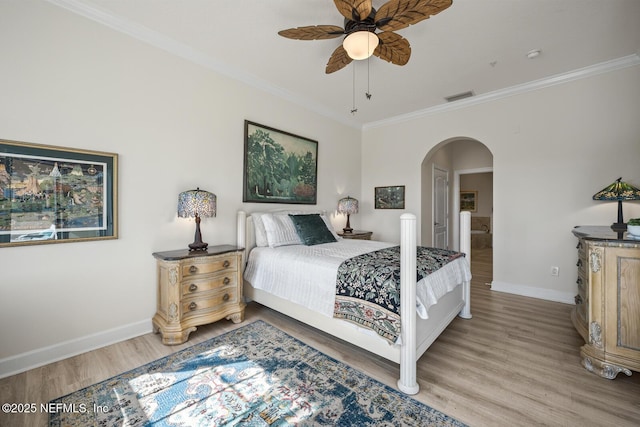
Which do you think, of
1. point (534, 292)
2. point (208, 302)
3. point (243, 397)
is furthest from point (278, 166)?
point (534, 292)

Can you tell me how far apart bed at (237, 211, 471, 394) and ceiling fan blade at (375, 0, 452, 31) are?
138 centimetres

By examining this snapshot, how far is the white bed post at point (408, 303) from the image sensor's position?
1.71 meters

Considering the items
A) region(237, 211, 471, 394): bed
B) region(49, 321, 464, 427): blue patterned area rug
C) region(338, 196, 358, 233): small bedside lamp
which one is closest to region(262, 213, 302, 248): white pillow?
region(237, 211, 471, 394): bed

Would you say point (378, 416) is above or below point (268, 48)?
below

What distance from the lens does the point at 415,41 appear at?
2.66 meters

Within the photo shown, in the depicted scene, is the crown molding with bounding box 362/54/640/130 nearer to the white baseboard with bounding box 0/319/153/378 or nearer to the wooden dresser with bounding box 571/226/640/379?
the wooden dresser with bounding box 571/226/640/379

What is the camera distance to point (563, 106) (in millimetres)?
3422

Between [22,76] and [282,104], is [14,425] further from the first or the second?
[282,104]

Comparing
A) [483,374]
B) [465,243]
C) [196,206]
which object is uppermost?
[196,206]

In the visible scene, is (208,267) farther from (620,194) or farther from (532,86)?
(532,86)

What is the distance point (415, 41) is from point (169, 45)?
8.32 ft

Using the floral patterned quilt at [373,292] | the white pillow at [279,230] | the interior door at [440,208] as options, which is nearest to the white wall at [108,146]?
the white pillow at [279,230]

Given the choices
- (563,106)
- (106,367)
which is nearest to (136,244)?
(106,367)

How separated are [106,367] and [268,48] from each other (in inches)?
128
